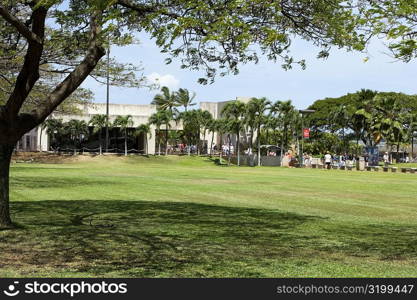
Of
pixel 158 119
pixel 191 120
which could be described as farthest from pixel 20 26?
pixel 191 120

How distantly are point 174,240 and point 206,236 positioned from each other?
837 millimetres

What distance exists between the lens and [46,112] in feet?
36.4

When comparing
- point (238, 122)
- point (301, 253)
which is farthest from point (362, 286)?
point (238, 122)

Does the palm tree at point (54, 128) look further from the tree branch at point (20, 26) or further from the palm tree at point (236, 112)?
the tree branch at point (20, 26)

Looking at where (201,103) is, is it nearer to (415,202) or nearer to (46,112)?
(415,202)

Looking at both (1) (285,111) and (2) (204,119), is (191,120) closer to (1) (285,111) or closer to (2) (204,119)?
(2) (204,119)

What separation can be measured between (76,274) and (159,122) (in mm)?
62269

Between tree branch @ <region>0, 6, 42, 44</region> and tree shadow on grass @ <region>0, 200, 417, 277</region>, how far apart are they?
366 centimetres

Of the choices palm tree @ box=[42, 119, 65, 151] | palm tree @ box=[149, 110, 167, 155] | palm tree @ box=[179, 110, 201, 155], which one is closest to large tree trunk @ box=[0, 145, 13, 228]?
palm tree @ box=[42, 119, 65, 151]

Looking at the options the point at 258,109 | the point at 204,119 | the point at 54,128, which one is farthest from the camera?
the point at 204,119

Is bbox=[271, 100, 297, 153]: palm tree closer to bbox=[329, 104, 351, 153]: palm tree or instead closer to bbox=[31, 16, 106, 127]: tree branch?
bbox=[329, 104, 351, 153]: palm tree

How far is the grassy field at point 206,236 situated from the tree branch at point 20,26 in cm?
366

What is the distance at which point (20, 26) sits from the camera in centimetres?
1030

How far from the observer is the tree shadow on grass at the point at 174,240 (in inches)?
331
